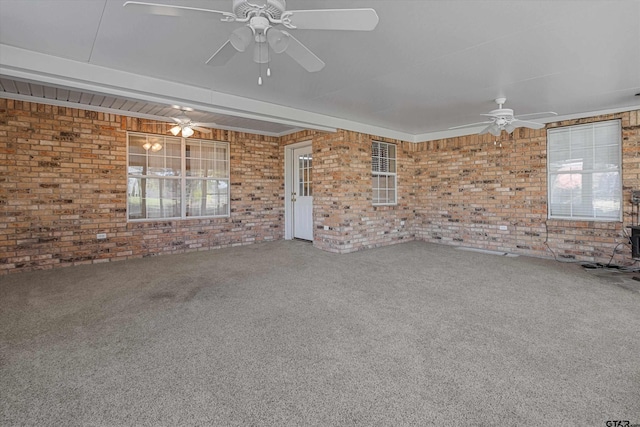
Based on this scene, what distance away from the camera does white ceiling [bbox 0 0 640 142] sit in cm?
250

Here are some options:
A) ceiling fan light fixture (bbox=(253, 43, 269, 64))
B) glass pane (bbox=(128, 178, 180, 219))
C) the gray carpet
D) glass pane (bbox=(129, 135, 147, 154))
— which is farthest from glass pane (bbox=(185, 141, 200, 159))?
ceiling fan light fixture (bbox=(253, 43, 269, 64))

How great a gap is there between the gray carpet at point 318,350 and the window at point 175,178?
1978mm

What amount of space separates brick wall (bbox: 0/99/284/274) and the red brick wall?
5.24 m

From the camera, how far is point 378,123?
6.42m

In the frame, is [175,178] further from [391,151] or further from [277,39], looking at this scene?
[277,39]

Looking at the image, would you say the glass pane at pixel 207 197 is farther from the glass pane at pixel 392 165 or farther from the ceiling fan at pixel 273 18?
the ceiling fan at pixel 273 18

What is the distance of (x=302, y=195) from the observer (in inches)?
289

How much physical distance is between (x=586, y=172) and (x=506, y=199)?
129cm

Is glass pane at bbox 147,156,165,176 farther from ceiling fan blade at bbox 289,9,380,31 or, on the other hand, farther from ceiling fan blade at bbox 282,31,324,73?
ceiling fan blade at bbox 289,9,380,31

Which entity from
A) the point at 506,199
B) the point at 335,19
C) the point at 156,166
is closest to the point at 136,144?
the point at 156,166

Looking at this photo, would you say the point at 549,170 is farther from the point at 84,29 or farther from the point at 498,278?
the point at 84,29

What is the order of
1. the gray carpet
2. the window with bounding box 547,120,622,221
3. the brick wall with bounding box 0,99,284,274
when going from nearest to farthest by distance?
the gray carpet, the brick wall with bounding box 0,99,284,274, the window with bounding box 547,120,622,221

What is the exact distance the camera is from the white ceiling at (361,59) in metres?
2.50

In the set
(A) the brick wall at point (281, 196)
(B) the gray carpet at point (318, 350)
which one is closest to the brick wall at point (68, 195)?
(A) the brick wall at point (281, 196)
